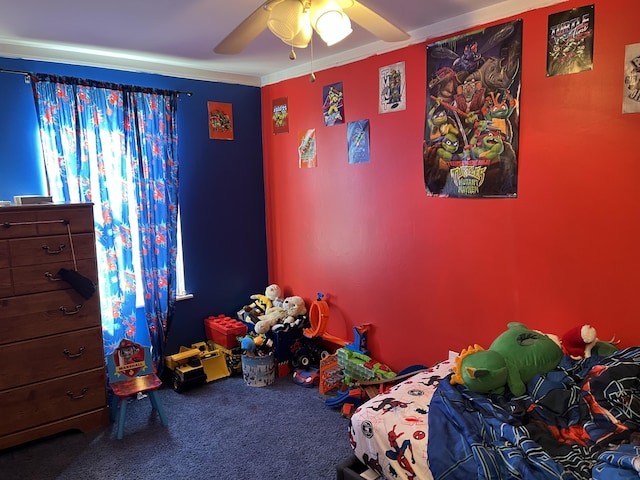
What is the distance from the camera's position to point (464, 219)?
8.57ft

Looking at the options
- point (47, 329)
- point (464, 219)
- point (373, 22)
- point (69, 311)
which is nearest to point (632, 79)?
point (464, 219)

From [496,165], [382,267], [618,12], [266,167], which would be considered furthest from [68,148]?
[618,12]

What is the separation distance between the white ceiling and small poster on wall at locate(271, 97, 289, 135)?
29 cm

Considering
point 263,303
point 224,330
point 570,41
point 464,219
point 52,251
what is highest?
point 570,41

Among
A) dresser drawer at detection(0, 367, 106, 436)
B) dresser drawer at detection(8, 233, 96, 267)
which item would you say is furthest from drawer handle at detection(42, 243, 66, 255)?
dresser drawer at detection(0, 367, 106, 436)

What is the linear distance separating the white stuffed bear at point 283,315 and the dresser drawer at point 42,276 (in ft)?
4.24

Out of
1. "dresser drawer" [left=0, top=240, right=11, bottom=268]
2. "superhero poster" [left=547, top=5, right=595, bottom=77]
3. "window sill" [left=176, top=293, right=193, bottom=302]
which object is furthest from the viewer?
"window sill" [left=176, top=293, right=193, bottom=302]

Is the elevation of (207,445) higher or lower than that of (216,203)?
lower

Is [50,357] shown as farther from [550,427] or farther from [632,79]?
[632,79]

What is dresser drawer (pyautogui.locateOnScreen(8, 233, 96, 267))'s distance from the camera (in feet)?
8.19

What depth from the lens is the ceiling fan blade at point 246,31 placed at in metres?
1.60

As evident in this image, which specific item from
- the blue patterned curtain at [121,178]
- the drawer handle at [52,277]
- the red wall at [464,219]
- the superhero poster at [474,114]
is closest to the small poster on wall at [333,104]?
the red wall at [464,219]

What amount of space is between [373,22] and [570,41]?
1027 mm

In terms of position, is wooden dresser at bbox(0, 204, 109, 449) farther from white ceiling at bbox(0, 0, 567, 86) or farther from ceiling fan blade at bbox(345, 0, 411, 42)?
ceiling fan blade at bbox(345, 0, 411, 42)
